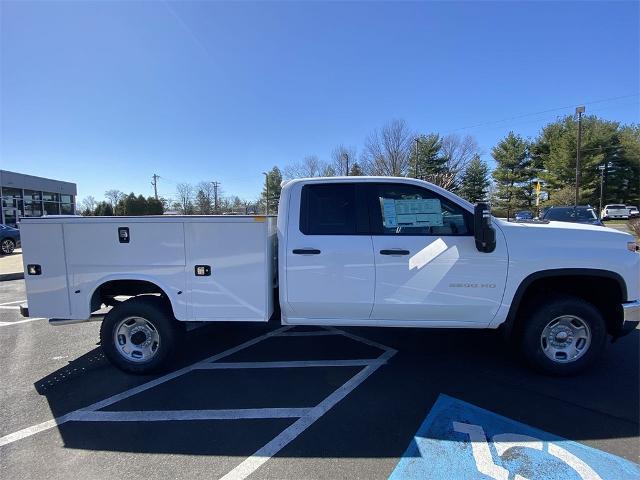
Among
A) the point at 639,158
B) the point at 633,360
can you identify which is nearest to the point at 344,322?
the point at 633,360

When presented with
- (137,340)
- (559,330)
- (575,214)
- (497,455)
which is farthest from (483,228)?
(575,214)

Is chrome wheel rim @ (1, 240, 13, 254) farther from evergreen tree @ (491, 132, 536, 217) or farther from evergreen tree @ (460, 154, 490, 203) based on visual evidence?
evergreen tree @ (491, 132, 536, 217)

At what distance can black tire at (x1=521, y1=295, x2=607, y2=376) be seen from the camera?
151 inches

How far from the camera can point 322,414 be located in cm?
330

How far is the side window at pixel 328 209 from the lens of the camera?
12.8ft

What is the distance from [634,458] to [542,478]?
2.59 feet

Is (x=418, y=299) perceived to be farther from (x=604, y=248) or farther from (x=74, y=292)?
(x=74, y=292)

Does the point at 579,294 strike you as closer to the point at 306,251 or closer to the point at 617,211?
the point at 306,251

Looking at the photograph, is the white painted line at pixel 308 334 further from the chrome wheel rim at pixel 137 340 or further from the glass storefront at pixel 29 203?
the glass storefront at pixel 29 203

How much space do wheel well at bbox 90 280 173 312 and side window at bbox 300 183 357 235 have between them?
1744mm

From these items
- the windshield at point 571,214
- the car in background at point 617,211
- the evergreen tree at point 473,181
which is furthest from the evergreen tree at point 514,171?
the windshield at point 571,214

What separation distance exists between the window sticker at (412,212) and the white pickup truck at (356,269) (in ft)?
0.03

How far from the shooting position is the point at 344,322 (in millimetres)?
3992

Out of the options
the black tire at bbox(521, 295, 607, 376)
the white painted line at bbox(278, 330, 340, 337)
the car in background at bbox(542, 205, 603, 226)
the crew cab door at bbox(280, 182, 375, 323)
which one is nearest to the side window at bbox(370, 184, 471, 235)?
the crew cab door at bbox(280, 182, 375, 323)
